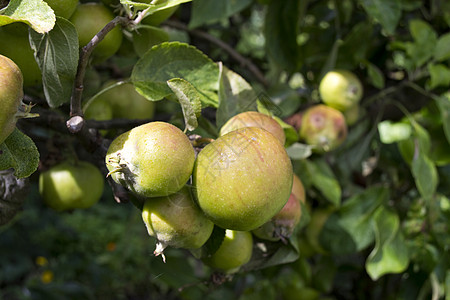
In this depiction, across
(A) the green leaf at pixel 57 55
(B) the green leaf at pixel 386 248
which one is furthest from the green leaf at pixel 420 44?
(A) the green leaf at pixel 57 55

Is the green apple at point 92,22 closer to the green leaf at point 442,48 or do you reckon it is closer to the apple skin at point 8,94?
the apple skin at point 8,94

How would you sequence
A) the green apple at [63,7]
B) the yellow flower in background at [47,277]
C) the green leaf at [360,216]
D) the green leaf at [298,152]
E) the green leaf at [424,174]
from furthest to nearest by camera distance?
1. the yellow flower in background at [47,277]
2. the green leaf at [360,216]
3. the green leaf at [424,174]
4. the green leaf at [298,152]
5. the green apple at [63,7]

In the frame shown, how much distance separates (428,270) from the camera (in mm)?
993

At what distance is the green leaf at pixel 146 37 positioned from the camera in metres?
0.55

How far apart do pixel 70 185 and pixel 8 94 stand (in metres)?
0.28

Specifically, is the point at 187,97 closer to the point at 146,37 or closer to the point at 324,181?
the point at 146,37

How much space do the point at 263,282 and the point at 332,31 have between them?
0.64 meters

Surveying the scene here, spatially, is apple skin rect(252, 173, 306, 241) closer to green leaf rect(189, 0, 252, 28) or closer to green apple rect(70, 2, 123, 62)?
green apple rect(70, 2, 123, 62)

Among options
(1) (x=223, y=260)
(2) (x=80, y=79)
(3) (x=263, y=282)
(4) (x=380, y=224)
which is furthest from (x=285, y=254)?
(3) (x=263, y=282)

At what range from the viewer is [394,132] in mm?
955

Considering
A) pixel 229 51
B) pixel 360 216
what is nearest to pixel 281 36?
pixel 229 51

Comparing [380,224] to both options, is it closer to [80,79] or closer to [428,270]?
[428,270]

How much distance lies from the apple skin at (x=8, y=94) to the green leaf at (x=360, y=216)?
73 cm

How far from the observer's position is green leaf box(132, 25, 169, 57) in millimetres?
553
